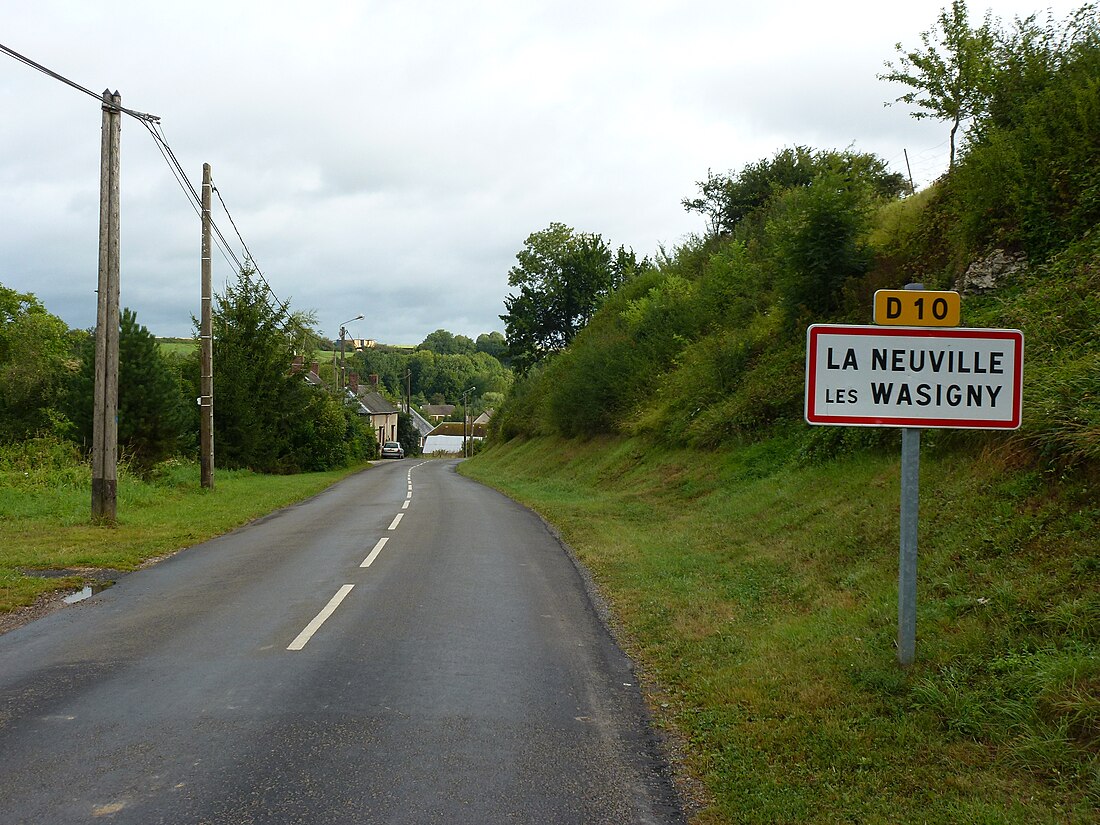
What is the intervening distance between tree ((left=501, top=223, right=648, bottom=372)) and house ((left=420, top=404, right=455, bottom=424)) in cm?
10611

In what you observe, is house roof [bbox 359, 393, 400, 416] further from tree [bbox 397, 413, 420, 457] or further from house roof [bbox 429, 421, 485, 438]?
house roof [bbox 429, 421, 485, 438]

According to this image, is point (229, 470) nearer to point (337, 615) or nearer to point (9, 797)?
point (337, 615)

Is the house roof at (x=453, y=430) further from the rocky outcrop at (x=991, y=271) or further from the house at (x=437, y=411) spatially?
the rocky outcrop at (x=991, y=271)

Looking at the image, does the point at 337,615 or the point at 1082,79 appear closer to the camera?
the point at 337,615

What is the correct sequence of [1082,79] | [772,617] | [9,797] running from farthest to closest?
[1082,79] → [772,617] → [9,797]

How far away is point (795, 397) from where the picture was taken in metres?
18.4

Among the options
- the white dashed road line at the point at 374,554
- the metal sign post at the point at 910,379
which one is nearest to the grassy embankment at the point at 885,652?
the metal sign post at the point at 910,379

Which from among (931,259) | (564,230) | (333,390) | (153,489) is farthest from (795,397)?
(564,230)

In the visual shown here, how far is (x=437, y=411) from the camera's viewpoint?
574 ft

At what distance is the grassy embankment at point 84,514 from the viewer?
37.7 feet

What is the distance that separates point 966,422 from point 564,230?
60159 mm

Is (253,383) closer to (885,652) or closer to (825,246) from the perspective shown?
(825,246)

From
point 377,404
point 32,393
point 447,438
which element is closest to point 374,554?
point 32,393

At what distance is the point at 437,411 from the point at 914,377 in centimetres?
17099
